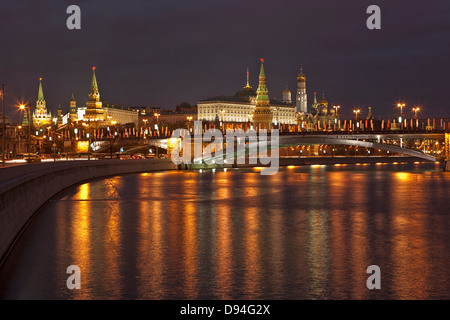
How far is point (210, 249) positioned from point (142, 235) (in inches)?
127

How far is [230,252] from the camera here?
14.4 meters

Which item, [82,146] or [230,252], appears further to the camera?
[82,146]

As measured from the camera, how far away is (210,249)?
14.8 metres

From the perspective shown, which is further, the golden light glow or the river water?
the golden light glow

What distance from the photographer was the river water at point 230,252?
10.8 metres

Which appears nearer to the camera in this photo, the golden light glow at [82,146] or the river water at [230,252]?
the river water at [230,252]

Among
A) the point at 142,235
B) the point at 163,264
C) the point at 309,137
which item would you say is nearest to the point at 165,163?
the point at 309,137

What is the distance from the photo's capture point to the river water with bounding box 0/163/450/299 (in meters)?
10.8
